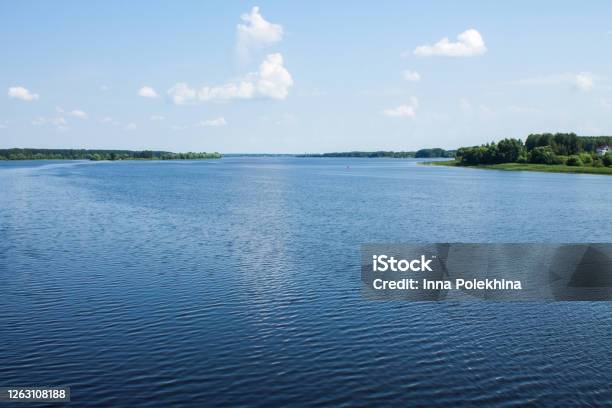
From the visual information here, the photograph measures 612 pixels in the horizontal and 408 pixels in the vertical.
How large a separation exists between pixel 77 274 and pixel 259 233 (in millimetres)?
26088

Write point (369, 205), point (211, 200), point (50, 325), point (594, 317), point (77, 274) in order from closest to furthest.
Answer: point (50, 325), point (594, 317), point (77, 274), point (369, 205), point (211, 200)

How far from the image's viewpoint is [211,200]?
111 meters

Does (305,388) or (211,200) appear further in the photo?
(211,200)

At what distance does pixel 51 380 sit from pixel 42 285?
59.1 ft

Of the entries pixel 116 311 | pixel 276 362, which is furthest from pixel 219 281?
pixel 276 362

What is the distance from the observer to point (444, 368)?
26344 millimetres

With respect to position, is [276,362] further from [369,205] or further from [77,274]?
[369,205]

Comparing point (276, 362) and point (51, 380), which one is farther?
point (276, 362)

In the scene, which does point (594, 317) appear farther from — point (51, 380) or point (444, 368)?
point (51, 380)

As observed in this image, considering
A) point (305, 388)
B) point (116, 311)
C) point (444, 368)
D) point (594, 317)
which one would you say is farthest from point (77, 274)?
point (594, 317)

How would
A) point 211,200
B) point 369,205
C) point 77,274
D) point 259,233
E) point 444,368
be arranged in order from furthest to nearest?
point 211,200 < point 369,205 < point 259,233 < point 77,274 < point 444,368

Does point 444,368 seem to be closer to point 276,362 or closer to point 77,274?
point 276,362

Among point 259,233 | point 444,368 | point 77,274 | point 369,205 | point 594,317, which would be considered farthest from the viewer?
point 369,205

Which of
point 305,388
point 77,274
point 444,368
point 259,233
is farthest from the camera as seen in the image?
point 259,233
